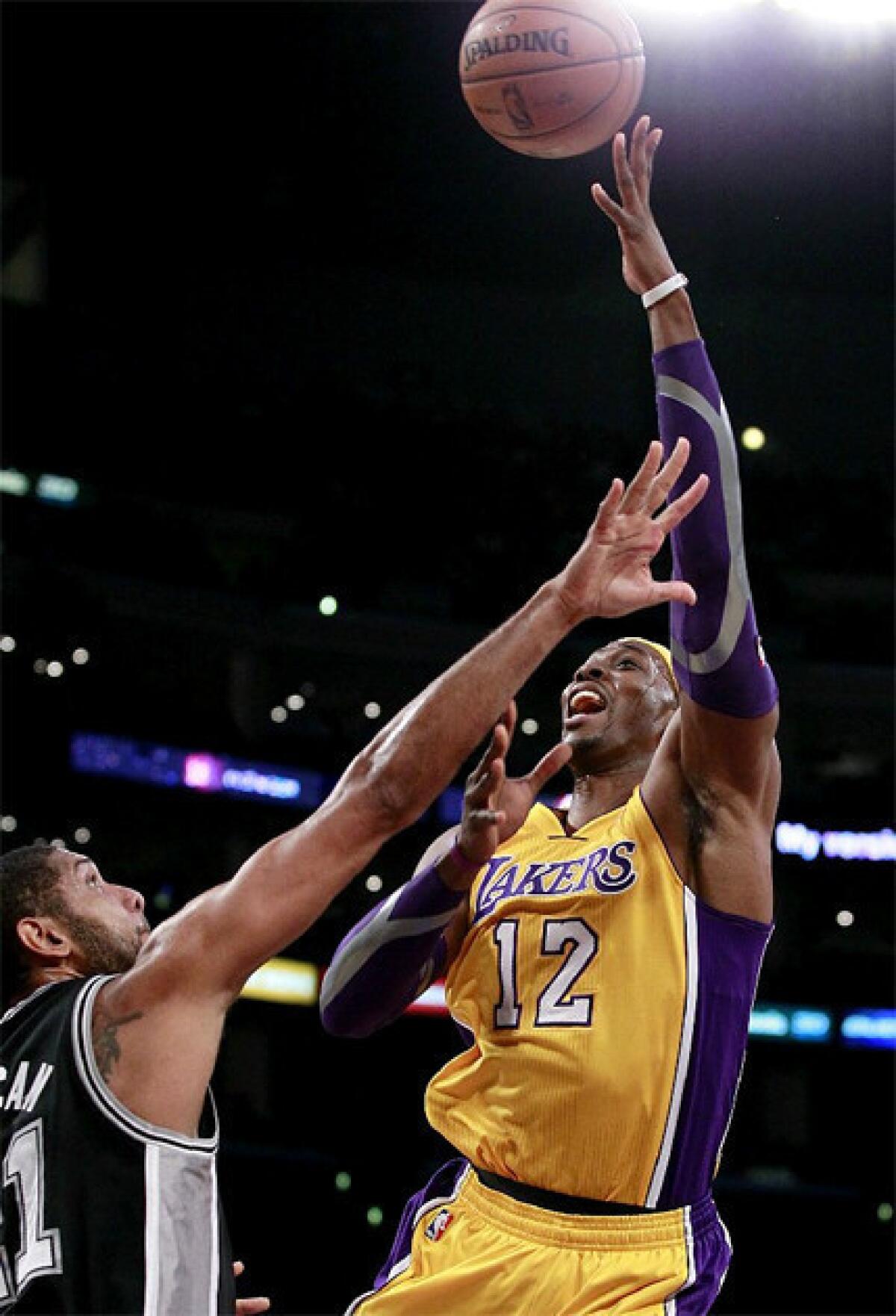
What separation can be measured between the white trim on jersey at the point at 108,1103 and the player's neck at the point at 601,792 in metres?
1.60

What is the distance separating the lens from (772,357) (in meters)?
19.3

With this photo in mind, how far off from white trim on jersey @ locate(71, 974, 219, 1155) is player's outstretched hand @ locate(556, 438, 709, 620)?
101cm

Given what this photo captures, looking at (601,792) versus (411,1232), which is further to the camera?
(601,792)

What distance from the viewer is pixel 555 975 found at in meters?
3.58

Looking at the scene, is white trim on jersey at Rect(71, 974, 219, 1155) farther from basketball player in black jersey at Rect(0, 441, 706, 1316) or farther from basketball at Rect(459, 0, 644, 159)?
basketball at Rect(459, 0, 644, 159)

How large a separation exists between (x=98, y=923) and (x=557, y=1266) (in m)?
1.20

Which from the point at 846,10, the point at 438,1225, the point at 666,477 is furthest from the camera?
the point at 846,10

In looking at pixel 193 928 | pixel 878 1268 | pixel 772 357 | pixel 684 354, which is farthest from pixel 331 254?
pixel 193 928

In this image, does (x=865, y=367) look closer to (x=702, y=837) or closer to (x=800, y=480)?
(x=800, y=480)

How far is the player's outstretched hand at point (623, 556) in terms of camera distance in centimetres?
276

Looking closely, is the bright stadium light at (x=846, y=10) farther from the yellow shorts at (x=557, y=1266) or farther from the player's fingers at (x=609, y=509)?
the yellow shorts at (x=557, y=1266)

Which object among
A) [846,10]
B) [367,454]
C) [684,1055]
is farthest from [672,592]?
[367,454]

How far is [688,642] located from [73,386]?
1416 centimetres

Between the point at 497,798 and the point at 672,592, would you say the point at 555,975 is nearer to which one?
the point at 497,798
